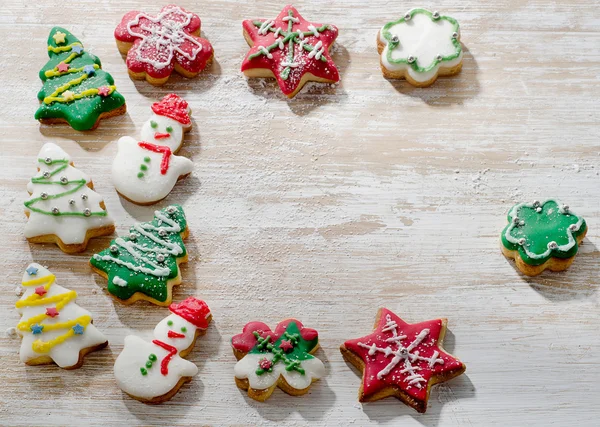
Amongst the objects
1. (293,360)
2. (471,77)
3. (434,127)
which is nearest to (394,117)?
(434,127)

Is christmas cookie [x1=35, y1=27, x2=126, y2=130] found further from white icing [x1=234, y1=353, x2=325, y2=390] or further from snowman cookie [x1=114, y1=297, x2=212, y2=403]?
white icing [x1=234, y1=353, x2=325, y2=390]

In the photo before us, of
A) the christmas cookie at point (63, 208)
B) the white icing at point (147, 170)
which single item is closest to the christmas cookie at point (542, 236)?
the white icing at point (147, 170)

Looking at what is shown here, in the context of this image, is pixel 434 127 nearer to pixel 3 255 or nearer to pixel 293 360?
pixel 293 360

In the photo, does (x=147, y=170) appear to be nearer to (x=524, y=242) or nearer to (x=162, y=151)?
(x=162, y=151)

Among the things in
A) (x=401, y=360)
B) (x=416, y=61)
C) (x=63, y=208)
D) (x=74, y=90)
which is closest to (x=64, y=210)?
(x=63, y=208)

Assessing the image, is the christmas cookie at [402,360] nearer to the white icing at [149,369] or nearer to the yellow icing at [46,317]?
the white icing at [149,369]

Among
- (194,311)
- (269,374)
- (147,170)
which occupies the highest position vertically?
(147,170)
